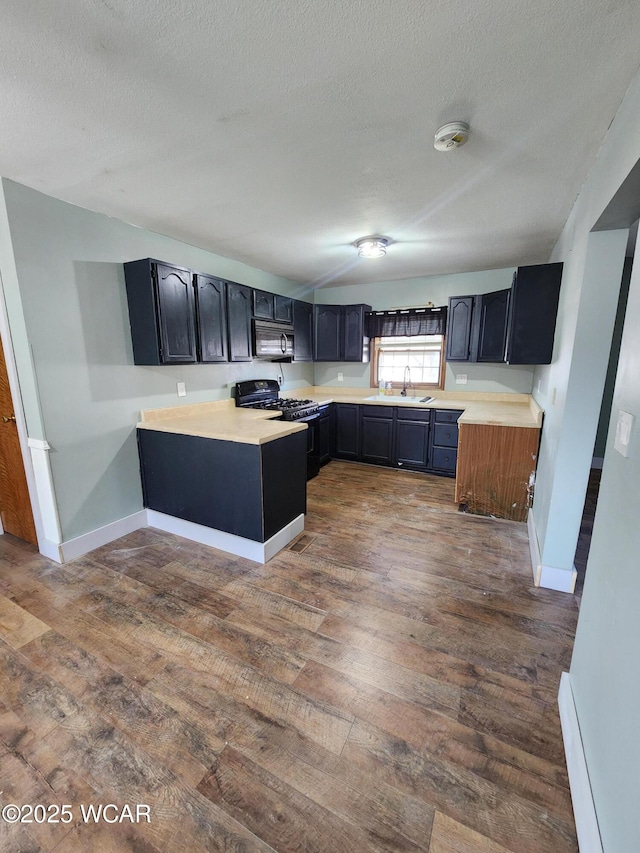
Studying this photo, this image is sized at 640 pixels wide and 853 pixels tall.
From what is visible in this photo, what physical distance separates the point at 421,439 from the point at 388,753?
333 centimetres

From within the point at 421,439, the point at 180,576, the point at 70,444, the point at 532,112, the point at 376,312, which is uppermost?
the point at 532,112

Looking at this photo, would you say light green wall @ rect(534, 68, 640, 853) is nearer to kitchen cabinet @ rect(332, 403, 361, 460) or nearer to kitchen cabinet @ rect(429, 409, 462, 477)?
kitchen cabinet @ rect(429, 409, 462, 477)

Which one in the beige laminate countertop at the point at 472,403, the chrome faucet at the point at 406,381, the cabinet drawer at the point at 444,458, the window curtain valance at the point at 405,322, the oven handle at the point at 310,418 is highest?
the window curtain valance at the point at 405,322

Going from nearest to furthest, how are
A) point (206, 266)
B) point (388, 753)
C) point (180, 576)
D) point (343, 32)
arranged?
point (343, 32) → point (388, 753) → point (180, 576) → point (206, 266)

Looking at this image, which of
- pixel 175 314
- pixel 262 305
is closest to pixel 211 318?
pixel 175 314

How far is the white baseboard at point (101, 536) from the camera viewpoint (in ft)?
8.27

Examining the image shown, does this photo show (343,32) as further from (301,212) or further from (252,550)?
(252,550)

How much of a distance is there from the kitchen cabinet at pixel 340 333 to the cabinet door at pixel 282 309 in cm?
69

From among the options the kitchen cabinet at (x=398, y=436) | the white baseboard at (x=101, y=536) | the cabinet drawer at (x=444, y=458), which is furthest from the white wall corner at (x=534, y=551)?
the white baseboard at (x=101, y=536)

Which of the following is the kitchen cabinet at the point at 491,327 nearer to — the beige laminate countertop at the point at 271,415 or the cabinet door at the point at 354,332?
the beige laminate countertop at the point at 271,415

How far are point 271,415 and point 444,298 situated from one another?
283 cm

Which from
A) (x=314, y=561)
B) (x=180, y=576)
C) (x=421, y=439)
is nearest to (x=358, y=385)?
(x=421, y=439)

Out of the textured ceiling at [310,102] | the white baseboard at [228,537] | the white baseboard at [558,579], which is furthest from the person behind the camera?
the white baseboard at [228,537]

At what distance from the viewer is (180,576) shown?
235cm
